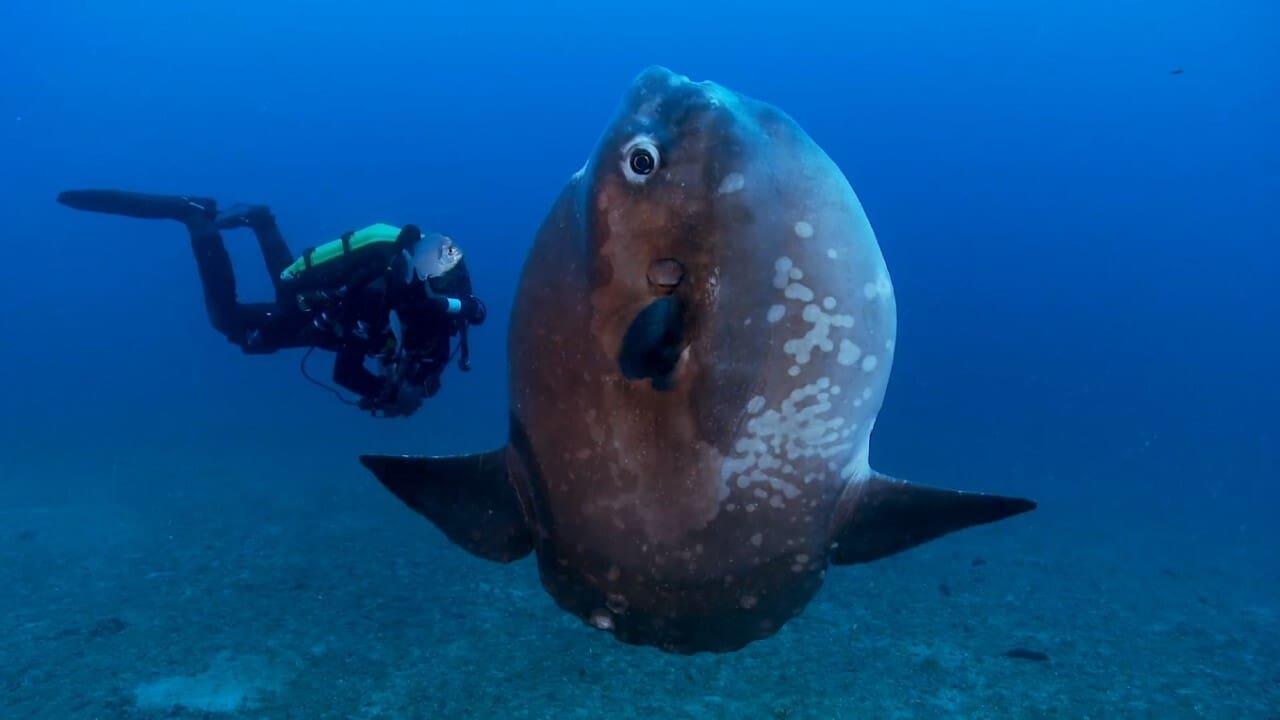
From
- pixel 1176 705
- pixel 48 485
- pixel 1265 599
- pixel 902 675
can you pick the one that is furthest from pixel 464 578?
pixel 48 485

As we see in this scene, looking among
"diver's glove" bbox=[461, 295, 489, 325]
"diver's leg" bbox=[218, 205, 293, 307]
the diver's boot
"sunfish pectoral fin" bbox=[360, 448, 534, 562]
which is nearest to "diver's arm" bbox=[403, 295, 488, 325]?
"diver's glove" bbox=[461, 295, 489, 325]

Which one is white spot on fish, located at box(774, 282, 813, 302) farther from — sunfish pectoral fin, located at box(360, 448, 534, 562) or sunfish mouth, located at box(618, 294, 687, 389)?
sunfish pectoral fin, located at box(360, 448, 534, 562)

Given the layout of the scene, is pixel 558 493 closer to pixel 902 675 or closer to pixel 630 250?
pixel 630 250

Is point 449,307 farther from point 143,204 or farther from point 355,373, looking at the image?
point 143,204

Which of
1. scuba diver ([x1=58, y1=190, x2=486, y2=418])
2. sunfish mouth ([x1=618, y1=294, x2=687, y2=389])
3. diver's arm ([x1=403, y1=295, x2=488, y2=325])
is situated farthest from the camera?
scuba diver ([x1=58, y1=190, x2=486, y2=418])

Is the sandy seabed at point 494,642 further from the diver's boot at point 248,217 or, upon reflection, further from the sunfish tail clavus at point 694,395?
the sunfish tail clavus at point 694,395

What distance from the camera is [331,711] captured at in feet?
21.1

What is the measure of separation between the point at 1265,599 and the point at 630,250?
54.8 feet

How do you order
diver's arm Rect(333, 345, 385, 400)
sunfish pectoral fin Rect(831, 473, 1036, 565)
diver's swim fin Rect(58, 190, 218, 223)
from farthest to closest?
diver's swim fin Rect(58, 190, 218, 223), diver's arm Rect(333, 345, 385, 400), sunfish pectoral fin Rect(831, 473, 1036, 565)

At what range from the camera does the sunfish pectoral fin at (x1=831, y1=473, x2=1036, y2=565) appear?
220 cm

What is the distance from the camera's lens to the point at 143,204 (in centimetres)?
1000

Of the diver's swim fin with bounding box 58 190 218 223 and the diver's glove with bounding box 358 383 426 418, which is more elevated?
Result: the diver's swim fin with bounding box 58 190 218 223

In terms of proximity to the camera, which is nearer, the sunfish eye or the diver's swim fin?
the sunfish eye

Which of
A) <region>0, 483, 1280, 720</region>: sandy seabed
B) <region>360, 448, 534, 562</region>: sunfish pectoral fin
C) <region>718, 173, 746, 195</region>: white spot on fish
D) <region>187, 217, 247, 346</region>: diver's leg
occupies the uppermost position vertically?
<region>718, 173, 746, 195</region>: white spot on fish
